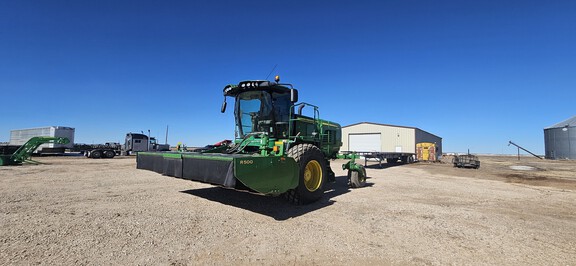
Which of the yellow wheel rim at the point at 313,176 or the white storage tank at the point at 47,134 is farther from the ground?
the white storage tank at the point at 47,134

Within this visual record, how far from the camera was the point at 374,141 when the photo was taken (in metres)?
34.5

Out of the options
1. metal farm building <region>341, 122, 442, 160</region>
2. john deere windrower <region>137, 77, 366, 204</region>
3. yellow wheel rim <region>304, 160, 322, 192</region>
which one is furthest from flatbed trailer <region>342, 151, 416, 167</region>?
yellow wheel rim <region>304, 160, 322, 192</region>

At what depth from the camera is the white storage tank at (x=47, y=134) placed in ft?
94.4

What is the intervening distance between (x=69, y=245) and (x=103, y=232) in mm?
568

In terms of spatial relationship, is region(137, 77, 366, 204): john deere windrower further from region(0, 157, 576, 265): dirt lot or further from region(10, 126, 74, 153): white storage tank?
region(10, 126, 74, 153): white storage tank

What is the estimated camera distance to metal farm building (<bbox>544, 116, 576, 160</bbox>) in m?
36.8

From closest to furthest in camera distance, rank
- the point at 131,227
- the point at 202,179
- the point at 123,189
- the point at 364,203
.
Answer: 1. the point at 131,227
2. the point at 202,179
3. the point at 364,203
4. the point at 123,189

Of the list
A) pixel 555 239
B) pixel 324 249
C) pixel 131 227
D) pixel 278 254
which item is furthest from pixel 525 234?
pixel 131 227

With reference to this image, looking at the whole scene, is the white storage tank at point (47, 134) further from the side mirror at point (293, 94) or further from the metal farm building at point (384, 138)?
the metal farm building at point (384, 138)

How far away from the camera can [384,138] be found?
1335 inches

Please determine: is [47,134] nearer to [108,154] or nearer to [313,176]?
[108,154]

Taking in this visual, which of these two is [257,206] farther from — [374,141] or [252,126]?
[374,141]

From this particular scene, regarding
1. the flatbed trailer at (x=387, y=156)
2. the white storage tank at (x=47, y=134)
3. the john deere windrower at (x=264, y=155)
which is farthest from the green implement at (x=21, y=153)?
the flatbed trailer at (x=387, y=156)

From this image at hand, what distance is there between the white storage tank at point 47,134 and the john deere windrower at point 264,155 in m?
30.5
